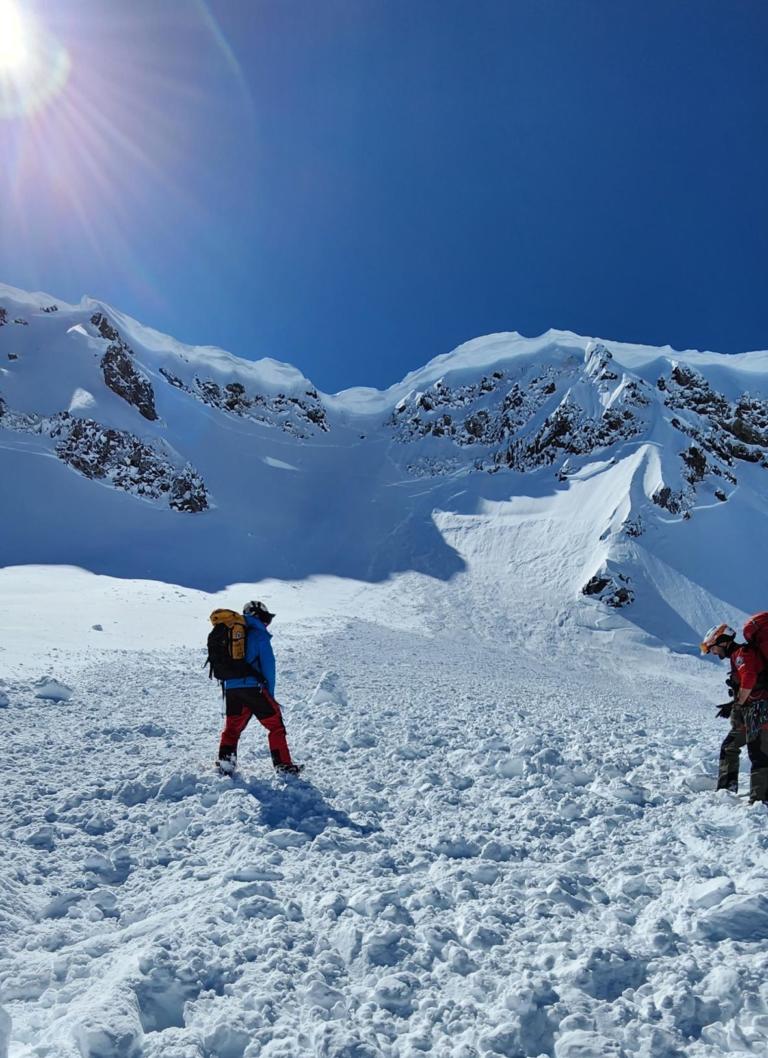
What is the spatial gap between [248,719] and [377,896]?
2.81 meters

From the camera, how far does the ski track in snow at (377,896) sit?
257 centimetres

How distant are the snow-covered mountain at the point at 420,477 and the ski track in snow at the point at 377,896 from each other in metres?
20.6

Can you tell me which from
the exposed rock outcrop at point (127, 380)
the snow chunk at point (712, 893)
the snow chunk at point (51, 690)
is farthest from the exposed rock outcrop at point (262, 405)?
the snow chunk at point (712, 893)

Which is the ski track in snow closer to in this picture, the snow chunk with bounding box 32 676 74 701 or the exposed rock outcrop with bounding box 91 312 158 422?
the snow chunk with bounding box 32 676 74 701

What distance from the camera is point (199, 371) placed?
2485 inches

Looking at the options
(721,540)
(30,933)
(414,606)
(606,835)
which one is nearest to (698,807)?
(606,835)

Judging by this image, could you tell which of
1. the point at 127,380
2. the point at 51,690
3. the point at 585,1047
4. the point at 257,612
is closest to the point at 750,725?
the point at 585,1047

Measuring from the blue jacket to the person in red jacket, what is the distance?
14.7 ft

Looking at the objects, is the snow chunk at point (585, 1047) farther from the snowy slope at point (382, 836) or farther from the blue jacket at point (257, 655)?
the blue jacket at point (257, 655)

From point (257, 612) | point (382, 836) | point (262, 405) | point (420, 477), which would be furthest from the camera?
point (262, 405)

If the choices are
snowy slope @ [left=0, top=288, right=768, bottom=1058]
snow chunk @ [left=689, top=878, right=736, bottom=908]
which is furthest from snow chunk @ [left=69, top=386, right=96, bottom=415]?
snow chunk @ [left=689, top=878, right=736, bottom=908]

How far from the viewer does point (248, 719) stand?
19.5 feet

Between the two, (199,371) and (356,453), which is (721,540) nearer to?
(356,453)

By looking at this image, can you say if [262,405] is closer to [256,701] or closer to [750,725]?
[256,701]
